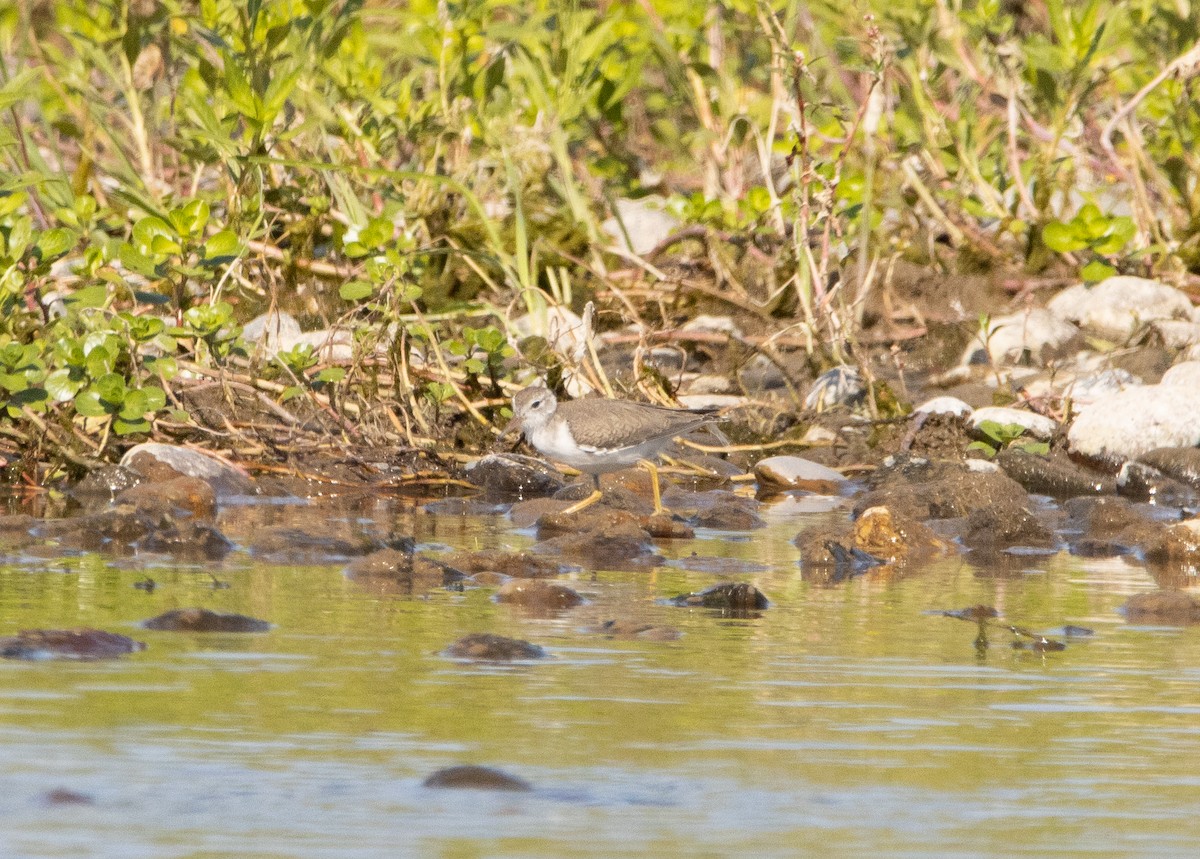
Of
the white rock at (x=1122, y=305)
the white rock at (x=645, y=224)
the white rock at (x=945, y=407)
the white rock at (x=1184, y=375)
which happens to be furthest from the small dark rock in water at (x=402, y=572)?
the white rock at (x=645, y=224)

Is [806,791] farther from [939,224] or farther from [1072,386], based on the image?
[939,224]

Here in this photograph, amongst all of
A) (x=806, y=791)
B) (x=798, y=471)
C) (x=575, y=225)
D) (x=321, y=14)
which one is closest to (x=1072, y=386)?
(x=798, y=471)

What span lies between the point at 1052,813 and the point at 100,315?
6008mm

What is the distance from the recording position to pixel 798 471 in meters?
8.62

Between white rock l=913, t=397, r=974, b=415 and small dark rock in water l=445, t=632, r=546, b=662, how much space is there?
502cm

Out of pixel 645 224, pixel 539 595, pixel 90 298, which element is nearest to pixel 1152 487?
pixel 539 595

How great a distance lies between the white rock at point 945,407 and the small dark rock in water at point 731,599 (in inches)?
155

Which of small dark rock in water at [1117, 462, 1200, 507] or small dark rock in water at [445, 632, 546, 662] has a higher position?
small dark rock in water at [1117, 462, 1200, 507]

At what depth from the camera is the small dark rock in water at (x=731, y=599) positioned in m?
5.36

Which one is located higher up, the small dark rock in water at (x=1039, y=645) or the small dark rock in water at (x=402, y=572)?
the small dark rock in water at (x=402, y=572)

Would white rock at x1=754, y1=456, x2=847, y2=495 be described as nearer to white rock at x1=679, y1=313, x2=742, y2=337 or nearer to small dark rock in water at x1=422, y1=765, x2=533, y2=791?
white rock at x1=679, y1=313, x2=742, y2=337

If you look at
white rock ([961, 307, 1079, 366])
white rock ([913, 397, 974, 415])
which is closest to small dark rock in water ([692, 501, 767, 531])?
white rock ([913, 397, 974, 415])

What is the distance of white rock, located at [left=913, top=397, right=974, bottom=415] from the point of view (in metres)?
9.14

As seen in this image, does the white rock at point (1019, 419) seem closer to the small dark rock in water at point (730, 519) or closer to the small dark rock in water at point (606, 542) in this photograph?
the small dark rock in water at point (730, 519)
